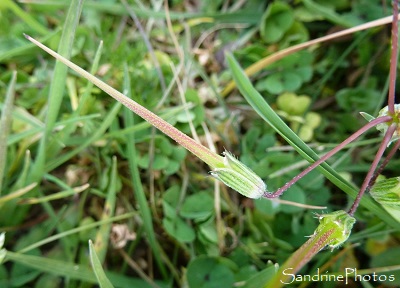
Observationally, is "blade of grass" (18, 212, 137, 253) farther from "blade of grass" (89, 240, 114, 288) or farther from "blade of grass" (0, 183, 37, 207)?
"blade of grass" (89, 240, 114, 288)

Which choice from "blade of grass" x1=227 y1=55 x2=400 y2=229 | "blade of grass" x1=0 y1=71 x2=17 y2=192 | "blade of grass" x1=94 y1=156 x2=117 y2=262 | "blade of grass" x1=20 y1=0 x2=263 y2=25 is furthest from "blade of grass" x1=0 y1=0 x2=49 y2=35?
"blade of grass" x1=227 y1=55 x2=400 y2=229

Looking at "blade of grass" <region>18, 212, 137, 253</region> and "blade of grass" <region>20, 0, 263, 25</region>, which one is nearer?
"blade of grass" <region>18, 212, 137, 253</region>

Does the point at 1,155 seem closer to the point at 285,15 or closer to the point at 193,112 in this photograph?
the point at 193,112

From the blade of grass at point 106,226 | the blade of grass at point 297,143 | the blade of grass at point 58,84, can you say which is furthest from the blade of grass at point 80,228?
the blade of grass at point 297,143

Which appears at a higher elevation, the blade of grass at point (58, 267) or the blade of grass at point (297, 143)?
the blade of grass at point (297, 143)

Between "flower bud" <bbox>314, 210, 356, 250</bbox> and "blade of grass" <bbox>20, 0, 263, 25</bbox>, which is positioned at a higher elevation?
"blade of grass" <bbox>20, 0, 263, 25</bbox>

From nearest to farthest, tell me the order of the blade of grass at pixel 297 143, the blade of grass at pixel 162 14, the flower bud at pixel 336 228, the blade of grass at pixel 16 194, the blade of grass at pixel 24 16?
the flower bud at pixel 336 228
the blade of grass at pixel 297 143
the blade of grass at pixel 16 194
the blade of grass at pixel 24 16
the blade of grass at pixel 162 14

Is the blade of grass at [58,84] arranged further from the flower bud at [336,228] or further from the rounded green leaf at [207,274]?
the flower bud at [336,228]
